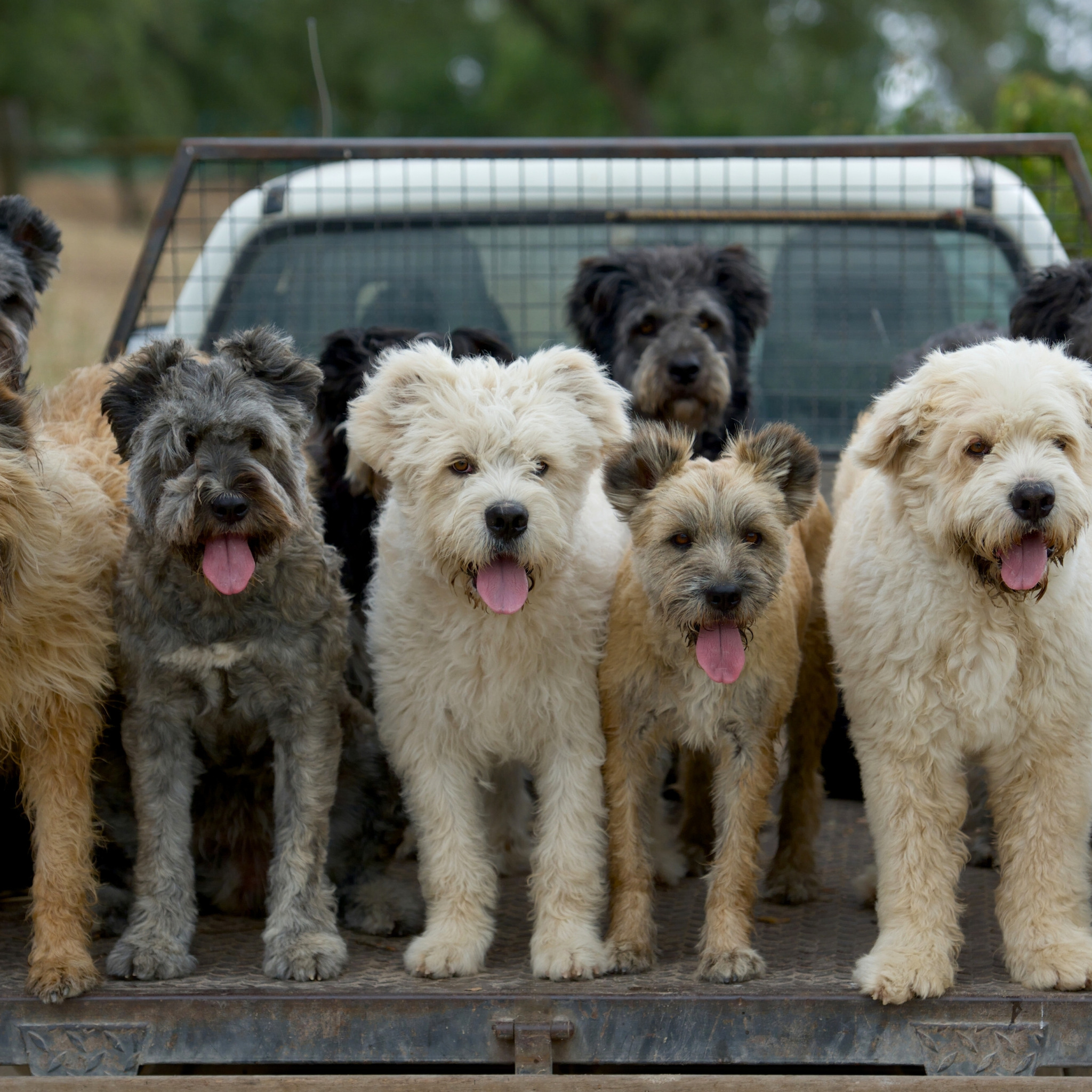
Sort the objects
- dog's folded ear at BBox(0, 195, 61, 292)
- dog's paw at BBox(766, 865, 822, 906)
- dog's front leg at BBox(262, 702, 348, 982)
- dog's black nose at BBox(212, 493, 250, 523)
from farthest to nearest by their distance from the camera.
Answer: dog's folded ear at BBox(0, 195, 61, 292)
dog's paw at BBox(766, 865, 822, 906)
dog's front leg at BBox(262, 702, 348, 982)
dog's black nose at BBox(212, 493, 250, 523)

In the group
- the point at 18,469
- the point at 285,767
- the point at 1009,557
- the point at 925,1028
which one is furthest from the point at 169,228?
the point at 925,1028

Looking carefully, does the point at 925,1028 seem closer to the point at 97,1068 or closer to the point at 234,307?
the point at 97,1068

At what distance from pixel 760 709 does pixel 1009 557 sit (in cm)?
74

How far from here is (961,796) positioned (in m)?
3.50

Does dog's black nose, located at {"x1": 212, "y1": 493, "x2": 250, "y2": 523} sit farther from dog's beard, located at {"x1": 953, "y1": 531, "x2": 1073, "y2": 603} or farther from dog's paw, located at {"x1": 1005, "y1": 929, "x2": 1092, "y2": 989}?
dog's paw, located at {"x1": 1005, "y1": 929, "x2": 1092, "y2": 989}

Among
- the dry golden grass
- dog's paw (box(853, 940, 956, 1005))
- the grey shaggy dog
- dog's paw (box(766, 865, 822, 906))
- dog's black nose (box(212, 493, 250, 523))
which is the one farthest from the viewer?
the dry golden grass

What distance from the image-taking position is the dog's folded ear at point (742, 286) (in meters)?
4.69

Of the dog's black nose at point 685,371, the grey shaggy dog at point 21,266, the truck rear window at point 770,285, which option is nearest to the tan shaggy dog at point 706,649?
the dog's black nose at point 685,371

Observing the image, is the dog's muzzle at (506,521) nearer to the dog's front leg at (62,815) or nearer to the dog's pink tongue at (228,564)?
the dog's pink tongue at (228,564)

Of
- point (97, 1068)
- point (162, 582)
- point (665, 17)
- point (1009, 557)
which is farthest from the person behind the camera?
point (665, 17)

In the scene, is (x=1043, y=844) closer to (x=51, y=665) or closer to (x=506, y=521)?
(x=506, y=521)

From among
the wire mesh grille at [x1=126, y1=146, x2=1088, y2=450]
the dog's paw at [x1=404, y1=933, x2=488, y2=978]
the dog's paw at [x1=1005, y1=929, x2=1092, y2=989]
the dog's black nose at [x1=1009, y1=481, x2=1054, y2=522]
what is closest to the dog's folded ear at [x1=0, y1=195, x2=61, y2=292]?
the wire mesh grille at [x1=126, y1=146, x2=1088, y2=450]

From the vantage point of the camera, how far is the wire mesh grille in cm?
497

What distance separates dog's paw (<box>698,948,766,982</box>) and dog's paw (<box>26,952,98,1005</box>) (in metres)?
1.41
